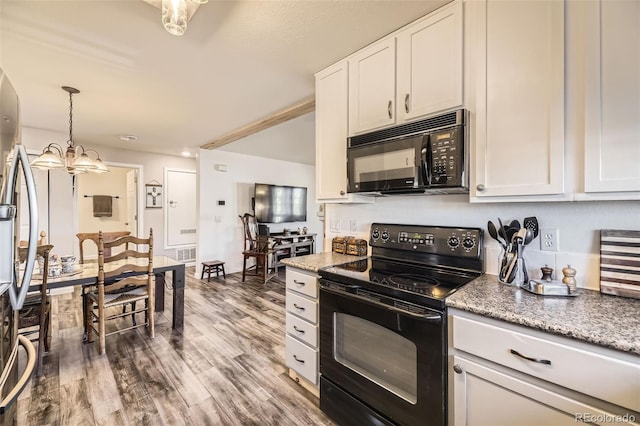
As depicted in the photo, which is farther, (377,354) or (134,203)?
(134,203)

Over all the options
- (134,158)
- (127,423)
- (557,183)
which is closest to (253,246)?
(134,158)

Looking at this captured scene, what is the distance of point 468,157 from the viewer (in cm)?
149

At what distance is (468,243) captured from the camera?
162 cm

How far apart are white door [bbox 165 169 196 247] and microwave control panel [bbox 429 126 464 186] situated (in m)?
5.66

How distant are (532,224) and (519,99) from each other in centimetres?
63

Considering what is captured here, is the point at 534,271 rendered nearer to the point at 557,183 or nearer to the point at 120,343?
the point at 557,183

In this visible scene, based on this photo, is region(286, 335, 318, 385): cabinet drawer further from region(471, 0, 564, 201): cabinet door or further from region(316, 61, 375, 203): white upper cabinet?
region(471, 0, 564, 201): cabinet door

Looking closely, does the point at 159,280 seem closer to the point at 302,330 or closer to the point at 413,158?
the point at 302,330

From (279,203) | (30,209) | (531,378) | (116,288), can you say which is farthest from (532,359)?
(279,203)

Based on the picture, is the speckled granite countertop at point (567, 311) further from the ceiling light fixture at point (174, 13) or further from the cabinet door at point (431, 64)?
the ceiling light fixture at point (174, 13)

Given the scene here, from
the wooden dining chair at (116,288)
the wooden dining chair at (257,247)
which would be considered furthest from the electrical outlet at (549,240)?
the wooden dining chair at (257,247)

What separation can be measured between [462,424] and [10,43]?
11.5 ft

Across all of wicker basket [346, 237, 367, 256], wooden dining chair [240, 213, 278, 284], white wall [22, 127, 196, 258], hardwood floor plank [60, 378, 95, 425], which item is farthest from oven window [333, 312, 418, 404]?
white wall [22, 127, 196, 258]

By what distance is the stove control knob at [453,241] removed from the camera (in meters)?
1.67
